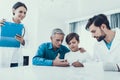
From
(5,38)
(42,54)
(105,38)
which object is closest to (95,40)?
(105,38)

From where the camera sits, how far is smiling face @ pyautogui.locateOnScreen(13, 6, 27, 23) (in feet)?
4.28

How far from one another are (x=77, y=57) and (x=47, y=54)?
0.79 feet

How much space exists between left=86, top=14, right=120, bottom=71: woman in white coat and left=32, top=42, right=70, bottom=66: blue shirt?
25 centimetres

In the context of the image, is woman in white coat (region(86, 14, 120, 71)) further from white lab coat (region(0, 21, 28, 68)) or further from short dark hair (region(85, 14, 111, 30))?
white lab coat (region(0, 21, 28, 68))

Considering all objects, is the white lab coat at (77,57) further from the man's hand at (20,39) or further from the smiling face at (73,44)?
the man's hand at (20,39)

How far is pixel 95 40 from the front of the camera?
1361 millimetres

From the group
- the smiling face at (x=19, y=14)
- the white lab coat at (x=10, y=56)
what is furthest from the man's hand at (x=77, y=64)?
the smiling face at (x=19, y=14)

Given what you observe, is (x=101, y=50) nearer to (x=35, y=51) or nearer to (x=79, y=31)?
(x=79, y=31)

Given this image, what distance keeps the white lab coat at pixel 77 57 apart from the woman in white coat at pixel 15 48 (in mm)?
354

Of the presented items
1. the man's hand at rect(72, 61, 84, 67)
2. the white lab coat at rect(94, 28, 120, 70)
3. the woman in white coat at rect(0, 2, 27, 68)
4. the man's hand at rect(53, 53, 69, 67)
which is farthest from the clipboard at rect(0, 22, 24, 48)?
the white lab coat at rect(94, 28, 120, 70)

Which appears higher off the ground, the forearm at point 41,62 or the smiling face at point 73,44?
the smiling face at point 73,44

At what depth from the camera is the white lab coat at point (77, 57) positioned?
A: 1.38 metres

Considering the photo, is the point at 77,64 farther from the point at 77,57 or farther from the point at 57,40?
the point at 57,40

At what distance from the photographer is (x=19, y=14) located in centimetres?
133
